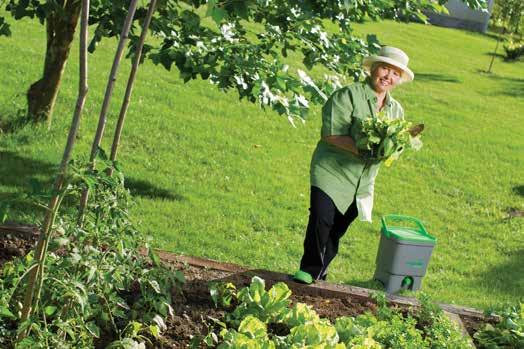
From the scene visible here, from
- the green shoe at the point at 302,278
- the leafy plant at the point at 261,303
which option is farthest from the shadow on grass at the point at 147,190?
the leafy plant at the point at 261,303

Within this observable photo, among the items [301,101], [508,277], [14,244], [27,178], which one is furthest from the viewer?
[508,277]

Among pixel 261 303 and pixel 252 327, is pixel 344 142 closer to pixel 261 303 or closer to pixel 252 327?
pixel 261 303

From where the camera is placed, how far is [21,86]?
10.1 meters

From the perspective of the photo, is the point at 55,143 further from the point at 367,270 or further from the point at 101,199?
the point at 101,199

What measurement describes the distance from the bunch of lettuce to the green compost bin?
3.36 ft

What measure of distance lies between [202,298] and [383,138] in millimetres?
1463

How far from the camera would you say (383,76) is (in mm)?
5418

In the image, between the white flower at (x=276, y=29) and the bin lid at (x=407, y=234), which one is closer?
the white flower at (x=276, y=29)

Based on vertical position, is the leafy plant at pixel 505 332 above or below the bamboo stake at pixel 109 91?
below

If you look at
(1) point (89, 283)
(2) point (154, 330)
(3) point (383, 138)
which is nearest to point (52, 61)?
(3) point (383, 138)

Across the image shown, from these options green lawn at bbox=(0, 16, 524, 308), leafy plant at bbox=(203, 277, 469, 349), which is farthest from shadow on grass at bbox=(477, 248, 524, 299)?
leafy plant at bbox=(203, 277, 469, 349)

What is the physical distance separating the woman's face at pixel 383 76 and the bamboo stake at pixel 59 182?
265 centimetres

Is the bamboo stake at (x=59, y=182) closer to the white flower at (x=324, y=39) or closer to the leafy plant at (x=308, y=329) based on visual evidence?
the leafy plant at (x=308, y=329)

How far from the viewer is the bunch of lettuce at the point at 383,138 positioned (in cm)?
514
